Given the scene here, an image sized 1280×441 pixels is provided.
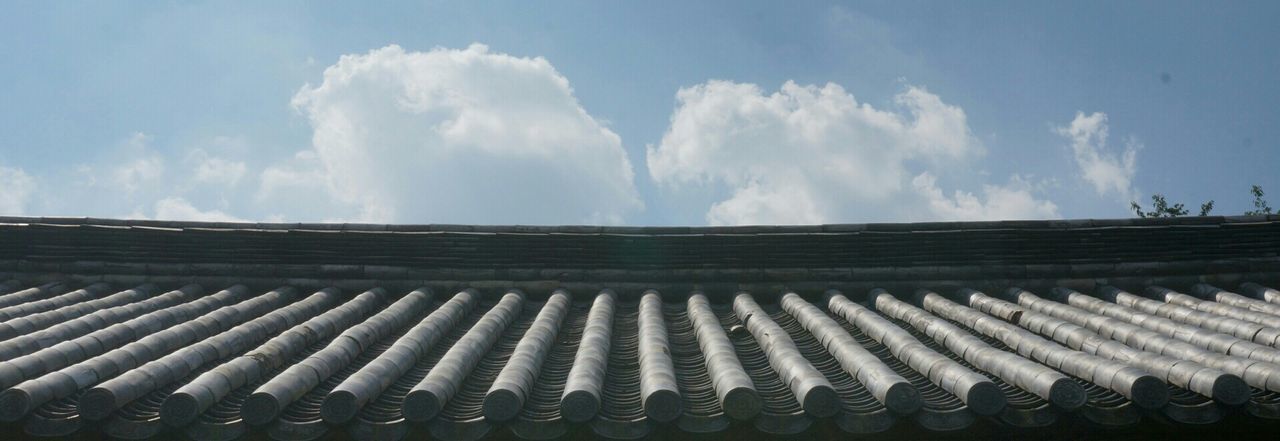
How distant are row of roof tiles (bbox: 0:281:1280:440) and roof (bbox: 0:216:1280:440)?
0.02 metres

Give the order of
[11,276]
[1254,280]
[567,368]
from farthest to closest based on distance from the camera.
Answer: [11,276] → [1254,280] → [567,368]

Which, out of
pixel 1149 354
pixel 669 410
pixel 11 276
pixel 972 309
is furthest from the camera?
pixel 11 276

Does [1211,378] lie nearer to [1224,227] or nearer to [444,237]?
[1224,227]

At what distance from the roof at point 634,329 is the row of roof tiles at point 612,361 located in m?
0.02

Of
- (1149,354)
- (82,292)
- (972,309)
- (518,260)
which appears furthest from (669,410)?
(82,292)

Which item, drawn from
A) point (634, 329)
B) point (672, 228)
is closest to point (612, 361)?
point (634, 329)

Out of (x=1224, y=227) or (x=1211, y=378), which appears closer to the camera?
(x=1211, y=378)

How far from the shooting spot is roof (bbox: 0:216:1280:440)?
3760 millimetres

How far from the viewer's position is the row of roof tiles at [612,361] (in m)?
3.73

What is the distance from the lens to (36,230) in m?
7.56

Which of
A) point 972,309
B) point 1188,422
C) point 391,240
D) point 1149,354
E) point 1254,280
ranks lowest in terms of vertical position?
point 1188,422

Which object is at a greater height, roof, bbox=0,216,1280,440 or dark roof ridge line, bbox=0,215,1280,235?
dark roof ridge line, bbox=0,215,1280,235

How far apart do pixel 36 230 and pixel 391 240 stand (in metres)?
2.80

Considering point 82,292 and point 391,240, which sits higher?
point 391,240
